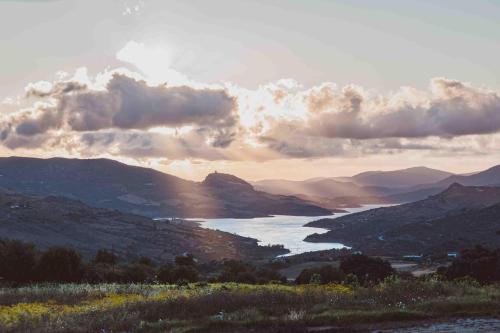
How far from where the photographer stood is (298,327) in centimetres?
1812

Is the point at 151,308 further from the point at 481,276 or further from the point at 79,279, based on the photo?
the point at 481,276

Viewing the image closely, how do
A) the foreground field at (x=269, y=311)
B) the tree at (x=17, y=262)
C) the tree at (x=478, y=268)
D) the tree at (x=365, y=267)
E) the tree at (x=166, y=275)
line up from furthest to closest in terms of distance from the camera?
the tree at (x=365, y=267) < the tree at (x=166, y=275) < the tree at (x=17, y=262) < the tree at (x=478, y=268) < the foreground field at (x=269, y=311)

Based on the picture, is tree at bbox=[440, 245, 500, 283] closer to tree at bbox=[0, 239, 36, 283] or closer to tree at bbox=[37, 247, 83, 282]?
tree at bbox=[37, 247, 83, 282]

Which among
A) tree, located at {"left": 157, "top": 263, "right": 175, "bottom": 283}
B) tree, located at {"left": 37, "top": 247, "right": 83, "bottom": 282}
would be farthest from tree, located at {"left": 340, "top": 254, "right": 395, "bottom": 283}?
tree, located at {"left": 37, "top": 247, "right": 83, "bottom": 282}

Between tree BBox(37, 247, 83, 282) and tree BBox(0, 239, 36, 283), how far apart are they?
1398 mm

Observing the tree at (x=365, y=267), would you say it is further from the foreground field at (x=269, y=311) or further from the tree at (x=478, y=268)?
the foreground field at (x=269, y=311)

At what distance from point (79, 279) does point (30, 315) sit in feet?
107

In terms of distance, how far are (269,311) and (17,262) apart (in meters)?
40.9

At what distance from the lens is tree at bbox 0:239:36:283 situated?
5341 centimetres

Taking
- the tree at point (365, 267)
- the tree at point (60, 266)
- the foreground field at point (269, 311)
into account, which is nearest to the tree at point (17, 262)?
the tree at point (60, 266)

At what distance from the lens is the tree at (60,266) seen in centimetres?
5247

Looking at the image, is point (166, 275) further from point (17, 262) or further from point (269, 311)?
point (269, 311)

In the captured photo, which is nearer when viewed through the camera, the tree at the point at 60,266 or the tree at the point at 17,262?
the tree at the point at 60,266

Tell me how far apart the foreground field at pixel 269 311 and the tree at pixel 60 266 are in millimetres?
26973
